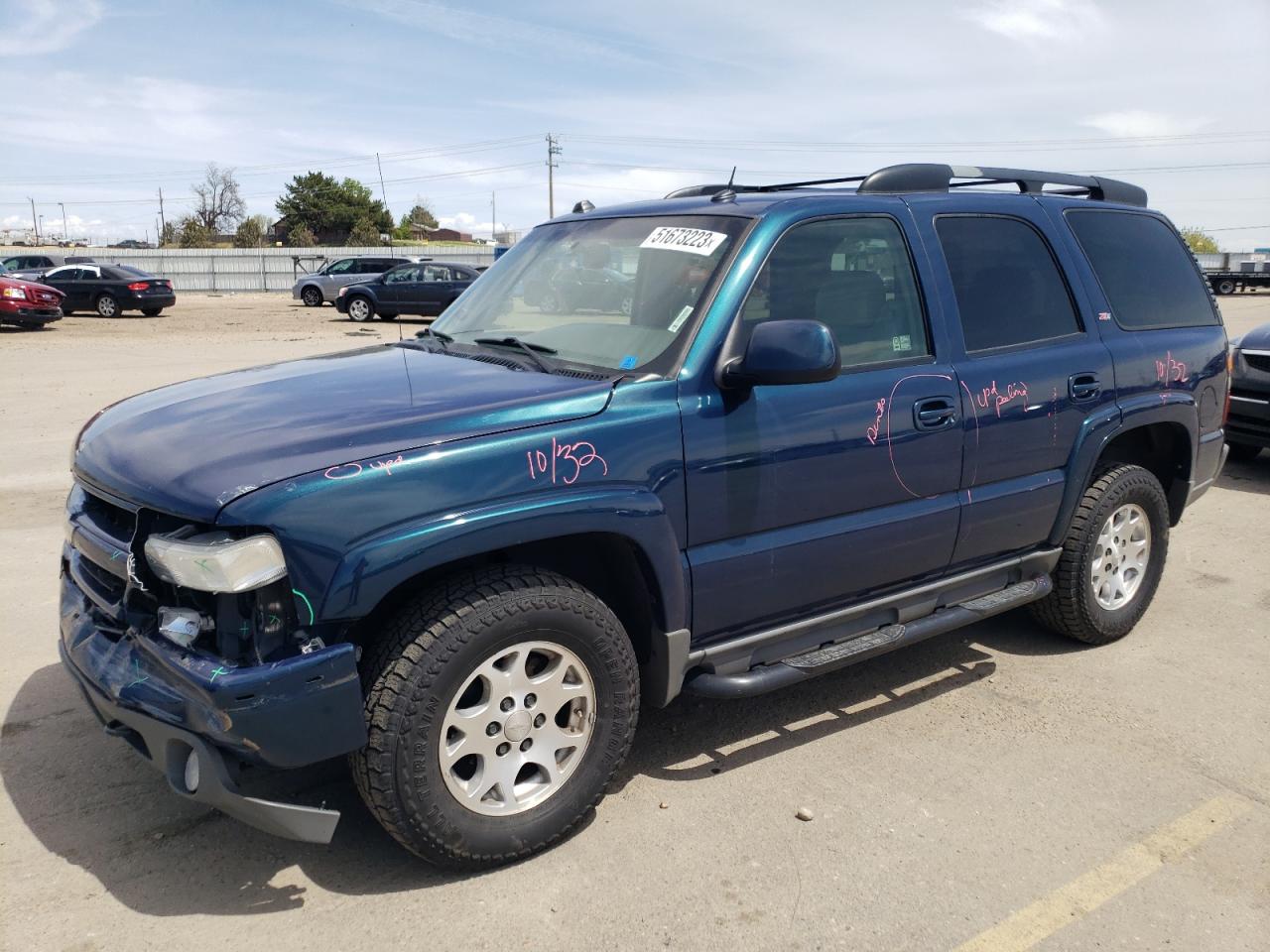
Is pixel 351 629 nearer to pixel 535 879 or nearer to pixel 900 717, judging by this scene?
pixel 535 879

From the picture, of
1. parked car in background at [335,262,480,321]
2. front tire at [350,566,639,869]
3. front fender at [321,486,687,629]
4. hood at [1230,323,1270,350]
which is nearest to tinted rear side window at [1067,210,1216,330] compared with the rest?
front fender at [321,486,687,629]

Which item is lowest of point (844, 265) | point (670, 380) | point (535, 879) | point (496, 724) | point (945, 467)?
point (535, 879)

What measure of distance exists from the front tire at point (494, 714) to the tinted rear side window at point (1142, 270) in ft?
9.75

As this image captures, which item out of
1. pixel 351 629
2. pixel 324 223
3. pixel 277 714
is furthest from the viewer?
pixel 324 223

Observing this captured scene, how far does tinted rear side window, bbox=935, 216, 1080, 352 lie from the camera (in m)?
4.00

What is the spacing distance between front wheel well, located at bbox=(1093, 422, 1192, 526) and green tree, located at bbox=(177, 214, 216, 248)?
78.1m

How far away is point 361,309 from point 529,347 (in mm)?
24077

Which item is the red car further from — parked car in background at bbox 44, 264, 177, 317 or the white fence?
the white fence

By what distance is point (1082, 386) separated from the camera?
14.1 feet

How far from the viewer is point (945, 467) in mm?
3832

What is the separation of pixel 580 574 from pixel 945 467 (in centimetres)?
148

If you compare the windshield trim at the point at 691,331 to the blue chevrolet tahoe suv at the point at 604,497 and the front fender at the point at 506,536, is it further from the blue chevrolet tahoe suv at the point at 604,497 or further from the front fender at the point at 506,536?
the front fender at the point at 506,536

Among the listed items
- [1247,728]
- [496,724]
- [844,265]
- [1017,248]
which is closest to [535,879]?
[496,724]

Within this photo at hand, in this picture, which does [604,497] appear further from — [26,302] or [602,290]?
[26,302]
